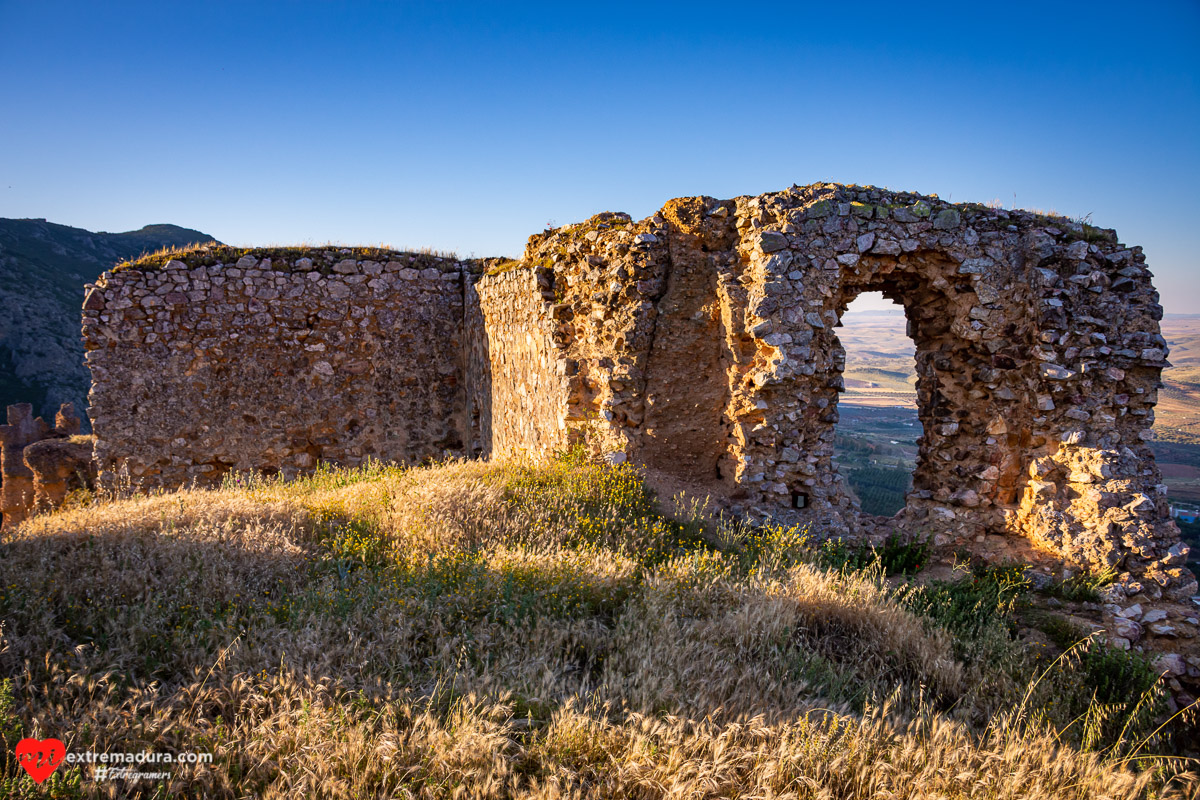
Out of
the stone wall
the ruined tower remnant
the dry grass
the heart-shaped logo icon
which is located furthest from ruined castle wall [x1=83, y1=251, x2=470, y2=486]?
the heart-shaped logo icon

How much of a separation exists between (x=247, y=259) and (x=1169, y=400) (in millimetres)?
88848

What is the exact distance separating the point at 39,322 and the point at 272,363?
43507 millimetres

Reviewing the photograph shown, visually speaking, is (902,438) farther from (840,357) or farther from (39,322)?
(39,322)

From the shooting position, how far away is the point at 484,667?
3230 mm

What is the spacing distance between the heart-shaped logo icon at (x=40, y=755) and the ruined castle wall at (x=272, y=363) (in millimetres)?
7094

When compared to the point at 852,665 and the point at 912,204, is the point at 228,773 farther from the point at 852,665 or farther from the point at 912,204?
the point at 912,204

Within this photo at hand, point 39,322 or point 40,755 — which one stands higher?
point 39,322

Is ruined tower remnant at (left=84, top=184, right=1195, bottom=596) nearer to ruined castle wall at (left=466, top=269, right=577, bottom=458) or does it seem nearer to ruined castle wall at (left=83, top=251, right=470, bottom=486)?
ruined castle wall at (left=466, top=269, right=577, bottom=458)

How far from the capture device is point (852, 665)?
369cm

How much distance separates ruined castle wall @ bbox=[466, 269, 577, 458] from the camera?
6938 mm

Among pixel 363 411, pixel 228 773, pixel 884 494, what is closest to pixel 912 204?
pixel 228 773

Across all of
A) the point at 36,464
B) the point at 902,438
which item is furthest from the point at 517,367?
the point at 902,438

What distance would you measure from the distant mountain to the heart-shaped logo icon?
126ft

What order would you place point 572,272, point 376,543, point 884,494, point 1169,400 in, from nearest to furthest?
point 376,543 < point 572,272 < point 884,494 < point 1169,400
